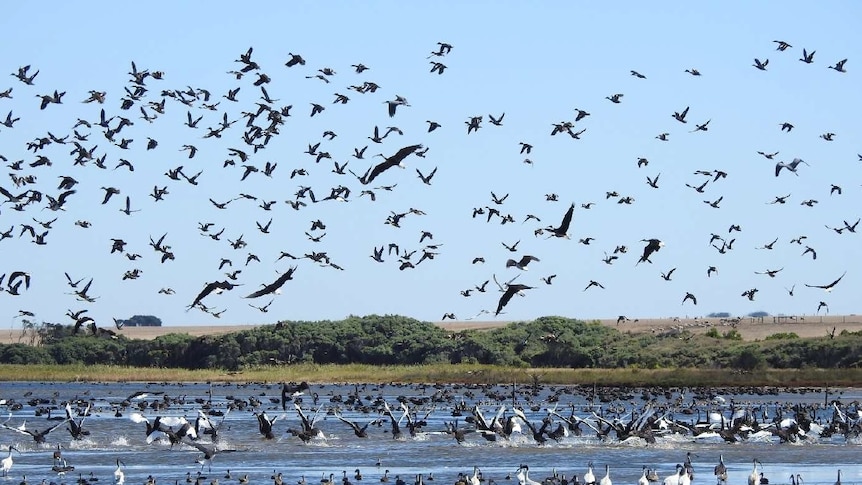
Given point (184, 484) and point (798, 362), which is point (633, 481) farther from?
point (798, 362)

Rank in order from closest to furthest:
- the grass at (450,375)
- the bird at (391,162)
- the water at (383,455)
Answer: the bird at (391,162) < the water at (383,455) < the grass at (450,375)

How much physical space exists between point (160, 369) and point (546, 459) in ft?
235

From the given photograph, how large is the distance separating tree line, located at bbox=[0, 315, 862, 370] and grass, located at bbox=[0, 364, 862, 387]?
3.84 meters

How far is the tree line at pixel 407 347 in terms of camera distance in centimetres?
10712

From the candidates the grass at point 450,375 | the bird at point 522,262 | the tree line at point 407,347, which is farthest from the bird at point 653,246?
the tree line at point 407,347

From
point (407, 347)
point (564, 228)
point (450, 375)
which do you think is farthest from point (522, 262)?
point (407, 347)

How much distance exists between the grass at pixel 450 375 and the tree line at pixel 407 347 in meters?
3.84

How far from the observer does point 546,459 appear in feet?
137

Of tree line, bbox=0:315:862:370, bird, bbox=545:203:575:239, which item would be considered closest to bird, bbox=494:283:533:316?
bird, bbox=545:203:575:239

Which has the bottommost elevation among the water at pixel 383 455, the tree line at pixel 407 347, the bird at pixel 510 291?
the water at pixel 383 455

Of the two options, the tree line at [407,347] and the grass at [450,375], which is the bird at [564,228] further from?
the tree line at [407,347]

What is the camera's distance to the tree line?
10712 cm

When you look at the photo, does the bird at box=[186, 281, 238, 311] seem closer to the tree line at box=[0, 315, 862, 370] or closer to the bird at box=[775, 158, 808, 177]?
the bird at box=[775, 158, 808, 177]

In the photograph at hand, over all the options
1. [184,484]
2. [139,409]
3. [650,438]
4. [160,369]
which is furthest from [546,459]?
[160,369]
